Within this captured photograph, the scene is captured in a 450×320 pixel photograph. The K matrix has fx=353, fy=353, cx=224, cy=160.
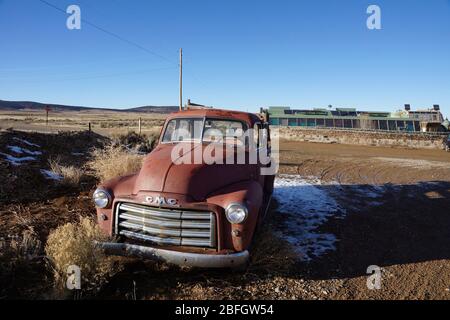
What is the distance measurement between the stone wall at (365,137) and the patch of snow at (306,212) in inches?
747

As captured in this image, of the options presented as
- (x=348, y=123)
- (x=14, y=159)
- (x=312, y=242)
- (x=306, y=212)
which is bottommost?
(x=312, y=242)

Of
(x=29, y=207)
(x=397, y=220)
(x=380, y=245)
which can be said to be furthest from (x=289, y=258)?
(x=29, y=207)

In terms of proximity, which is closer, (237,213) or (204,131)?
(237,213)

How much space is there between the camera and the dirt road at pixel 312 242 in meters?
3.98

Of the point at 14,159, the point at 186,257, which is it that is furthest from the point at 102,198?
the point at 14,159

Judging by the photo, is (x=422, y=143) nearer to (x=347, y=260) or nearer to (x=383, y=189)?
(x=383, y=189)

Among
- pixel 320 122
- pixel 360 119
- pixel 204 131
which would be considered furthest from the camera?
pixel 320 122

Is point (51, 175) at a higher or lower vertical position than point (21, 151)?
lower

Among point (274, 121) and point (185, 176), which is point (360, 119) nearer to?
point (274, 121)

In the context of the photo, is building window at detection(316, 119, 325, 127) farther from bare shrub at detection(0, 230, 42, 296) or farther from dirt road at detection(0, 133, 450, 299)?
bare shrub at detection(0, 230, 42, 296)

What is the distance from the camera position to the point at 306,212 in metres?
7.34

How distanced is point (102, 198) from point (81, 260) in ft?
2.72

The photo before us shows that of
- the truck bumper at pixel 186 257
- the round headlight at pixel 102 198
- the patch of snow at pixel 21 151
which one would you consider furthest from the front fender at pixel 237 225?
the patch of snow at pixel 21 151

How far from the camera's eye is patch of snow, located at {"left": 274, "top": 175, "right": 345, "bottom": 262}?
215 inches
